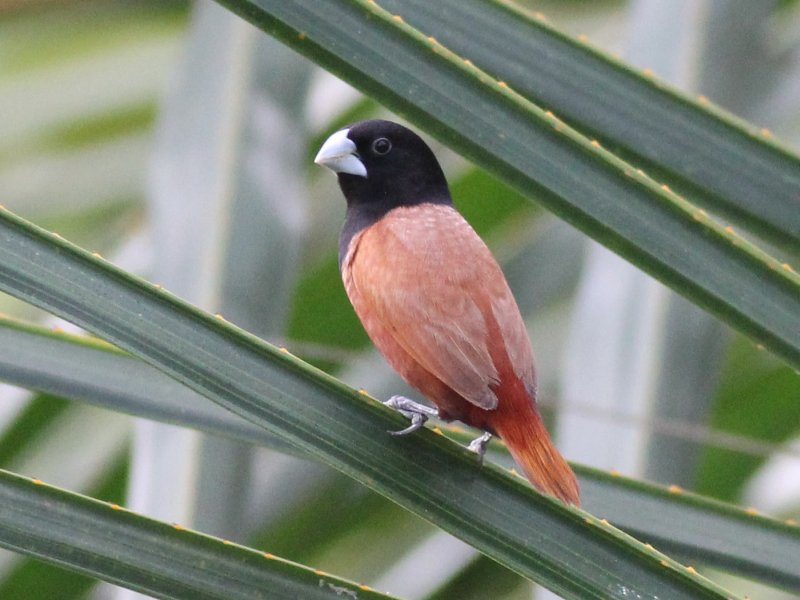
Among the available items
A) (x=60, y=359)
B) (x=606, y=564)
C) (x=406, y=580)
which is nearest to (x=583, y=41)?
(x=606, y=564)

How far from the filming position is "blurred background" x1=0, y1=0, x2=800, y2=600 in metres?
1.94

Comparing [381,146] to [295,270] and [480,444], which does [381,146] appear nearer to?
[295,270]

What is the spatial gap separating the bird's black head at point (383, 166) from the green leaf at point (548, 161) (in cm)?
100

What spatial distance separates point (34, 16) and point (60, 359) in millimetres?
1865

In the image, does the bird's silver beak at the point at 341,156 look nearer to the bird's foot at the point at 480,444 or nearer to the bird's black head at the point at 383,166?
the bird's black head at the point at 383,166

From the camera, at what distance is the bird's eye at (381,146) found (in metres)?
2.13

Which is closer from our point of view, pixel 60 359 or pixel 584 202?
pixel 584 202

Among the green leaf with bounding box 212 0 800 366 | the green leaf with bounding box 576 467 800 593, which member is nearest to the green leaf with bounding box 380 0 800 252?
the green leaf with bounding box 212 0 800 366

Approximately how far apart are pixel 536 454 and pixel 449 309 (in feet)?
0.90

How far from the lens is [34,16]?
2.89 metres

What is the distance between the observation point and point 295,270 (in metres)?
2.17

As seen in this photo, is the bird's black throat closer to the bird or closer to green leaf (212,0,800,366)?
the bird

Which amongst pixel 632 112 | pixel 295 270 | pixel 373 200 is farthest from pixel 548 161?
pixel 295 270

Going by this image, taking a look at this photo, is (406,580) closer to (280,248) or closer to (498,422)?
(280,248)
